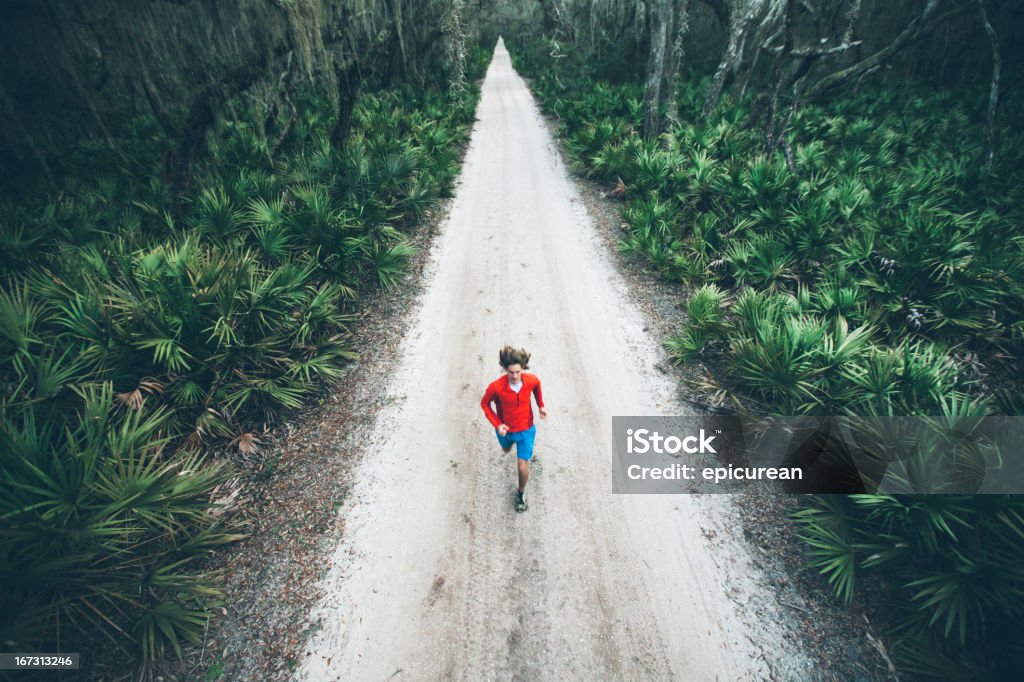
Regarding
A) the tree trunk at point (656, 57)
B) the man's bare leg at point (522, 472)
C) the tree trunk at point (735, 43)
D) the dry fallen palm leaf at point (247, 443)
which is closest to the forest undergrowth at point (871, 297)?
the tree trunk at point (656, 57)

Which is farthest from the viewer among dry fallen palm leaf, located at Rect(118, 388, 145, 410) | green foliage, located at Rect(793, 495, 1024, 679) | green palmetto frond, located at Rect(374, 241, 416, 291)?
green palmetto frond, located at Rect(374, 241, 416, 291)

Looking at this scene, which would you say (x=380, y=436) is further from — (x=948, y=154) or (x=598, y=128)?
(x=948, y=154)

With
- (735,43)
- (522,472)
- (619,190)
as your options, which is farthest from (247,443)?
(735,43)

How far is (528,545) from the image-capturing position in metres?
3.96

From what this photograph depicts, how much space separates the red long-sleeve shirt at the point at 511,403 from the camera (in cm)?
378

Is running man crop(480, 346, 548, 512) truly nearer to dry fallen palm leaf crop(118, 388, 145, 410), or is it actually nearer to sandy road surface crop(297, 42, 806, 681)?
sandy road surface crop(297, 42, 806, 681)

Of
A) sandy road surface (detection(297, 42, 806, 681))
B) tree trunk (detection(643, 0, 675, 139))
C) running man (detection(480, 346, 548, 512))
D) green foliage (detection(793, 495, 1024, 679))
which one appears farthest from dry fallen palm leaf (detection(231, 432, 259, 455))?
tree trunk (detection(643, 0, 675, 139))

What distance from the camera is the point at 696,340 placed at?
5957 millimetres

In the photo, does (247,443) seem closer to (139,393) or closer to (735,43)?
(139,393)

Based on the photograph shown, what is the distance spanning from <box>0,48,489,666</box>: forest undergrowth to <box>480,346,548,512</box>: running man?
2802mm

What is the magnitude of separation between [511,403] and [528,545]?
1444 mm

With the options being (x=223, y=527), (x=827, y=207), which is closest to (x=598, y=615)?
(x=223, y=527)

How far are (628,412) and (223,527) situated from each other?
468 centimetres

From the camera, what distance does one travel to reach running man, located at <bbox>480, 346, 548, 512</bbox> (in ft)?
12.0
